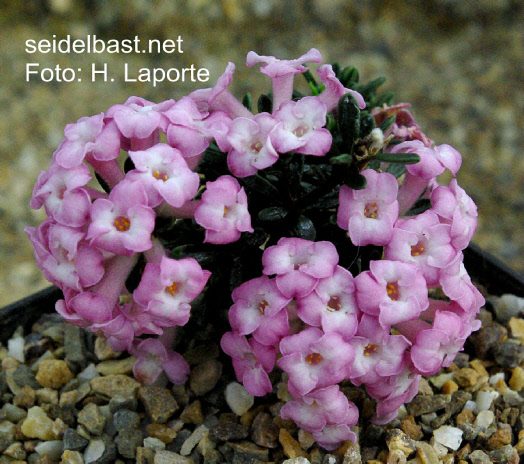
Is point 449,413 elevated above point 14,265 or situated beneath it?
elevated above

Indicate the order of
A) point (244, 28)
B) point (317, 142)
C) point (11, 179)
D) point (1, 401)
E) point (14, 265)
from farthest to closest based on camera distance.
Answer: point (244, 28) → point (11, 179) → point (14, 265) → point (1, 401) → point (317, 142)

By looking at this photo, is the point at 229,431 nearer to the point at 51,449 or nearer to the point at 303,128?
the point at 51,449

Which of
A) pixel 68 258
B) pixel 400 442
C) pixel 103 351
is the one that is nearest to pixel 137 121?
pixel 68 258

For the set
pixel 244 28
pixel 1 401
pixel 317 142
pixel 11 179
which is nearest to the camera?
pixel 317 142

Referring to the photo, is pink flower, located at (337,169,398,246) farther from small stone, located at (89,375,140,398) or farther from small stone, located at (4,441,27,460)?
small stone, located at (4,441,27,460)

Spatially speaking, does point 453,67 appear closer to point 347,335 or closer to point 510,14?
point 510,14

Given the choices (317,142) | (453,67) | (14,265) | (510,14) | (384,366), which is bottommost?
(14,265)

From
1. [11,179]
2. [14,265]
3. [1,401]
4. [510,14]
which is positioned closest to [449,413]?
[1,401]
